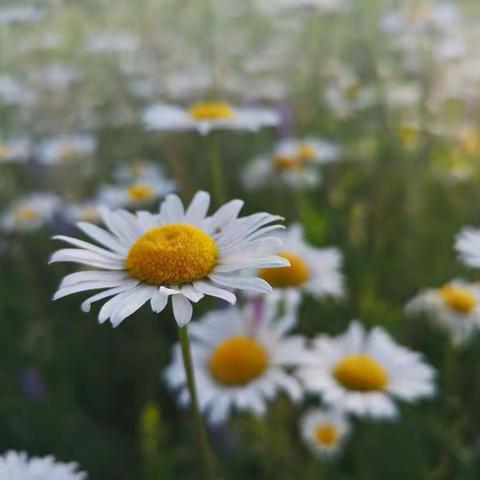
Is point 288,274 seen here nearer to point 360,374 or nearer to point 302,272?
point 302,272

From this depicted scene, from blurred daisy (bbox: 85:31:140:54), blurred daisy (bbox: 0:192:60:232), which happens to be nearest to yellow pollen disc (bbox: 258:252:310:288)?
blurred daisy (bbox: 0:192:60:232)

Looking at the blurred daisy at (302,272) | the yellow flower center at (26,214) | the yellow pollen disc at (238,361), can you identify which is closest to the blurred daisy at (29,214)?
the yellow flower center at (26,214)

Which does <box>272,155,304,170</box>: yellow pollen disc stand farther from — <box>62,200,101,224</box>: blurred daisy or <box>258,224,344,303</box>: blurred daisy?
<box>258,224,344,303</box>: blurred daisy

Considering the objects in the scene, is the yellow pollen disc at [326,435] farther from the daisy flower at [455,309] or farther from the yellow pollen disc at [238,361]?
the daisy flower at [455,309]

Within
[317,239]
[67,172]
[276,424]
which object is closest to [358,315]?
[317,239]

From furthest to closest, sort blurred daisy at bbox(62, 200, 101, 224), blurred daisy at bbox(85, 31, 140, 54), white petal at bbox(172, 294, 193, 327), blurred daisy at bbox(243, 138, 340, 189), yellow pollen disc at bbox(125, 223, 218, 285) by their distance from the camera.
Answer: blurred daisy at bbox(85, 31, 140, 54) → blurred daisy at bbox(243, 138, 340, 189) → blurred daisy at bbox(62, 200, 101, 224) → yellow pollen disc at bbox(125, 223, 218, 285) → white petal at bbox(172, 294, 193, 327)

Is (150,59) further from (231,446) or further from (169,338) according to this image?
(231,446)

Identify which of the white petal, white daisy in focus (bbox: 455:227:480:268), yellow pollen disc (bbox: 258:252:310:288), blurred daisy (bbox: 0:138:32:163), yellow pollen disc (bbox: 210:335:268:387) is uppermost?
blurred daisy (bbox: 0:138:32:163)
